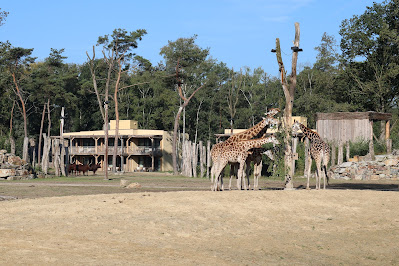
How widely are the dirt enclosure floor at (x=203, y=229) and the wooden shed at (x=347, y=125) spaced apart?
26.1 meters

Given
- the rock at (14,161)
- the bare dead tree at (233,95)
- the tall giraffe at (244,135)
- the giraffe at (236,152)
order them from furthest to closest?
the bare dead tree at (233,95), the rock at (14,161), the tall giraffe at (244,135), the giraffe at (236,152)

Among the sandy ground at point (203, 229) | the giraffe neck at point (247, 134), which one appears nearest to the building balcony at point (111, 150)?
the giraffe neck at point (247, 134)

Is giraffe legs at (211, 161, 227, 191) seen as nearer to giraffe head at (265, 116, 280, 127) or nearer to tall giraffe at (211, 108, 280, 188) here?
tall giraffe at (211, 108, 280, 188)

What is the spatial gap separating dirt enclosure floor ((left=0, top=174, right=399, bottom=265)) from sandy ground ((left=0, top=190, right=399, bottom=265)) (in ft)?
0.07

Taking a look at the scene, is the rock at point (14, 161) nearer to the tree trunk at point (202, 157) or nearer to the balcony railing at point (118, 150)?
the tree trunk at point (202, 157)

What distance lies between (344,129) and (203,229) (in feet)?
108

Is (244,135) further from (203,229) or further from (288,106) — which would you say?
(203,229)

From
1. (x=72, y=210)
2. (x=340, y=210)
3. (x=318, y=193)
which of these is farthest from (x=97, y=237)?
(x=318, y=193)

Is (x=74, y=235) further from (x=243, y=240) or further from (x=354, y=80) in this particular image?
(x=354, y=80)

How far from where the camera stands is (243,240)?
44.0 feet

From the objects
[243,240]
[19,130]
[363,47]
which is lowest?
[243,240]

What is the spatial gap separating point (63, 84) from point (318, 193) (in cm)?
6670

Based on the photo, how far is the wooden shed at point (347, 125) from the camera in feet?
146

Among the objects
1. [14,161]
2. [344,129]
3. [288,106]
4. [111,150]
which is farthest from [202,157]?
[111,150]
